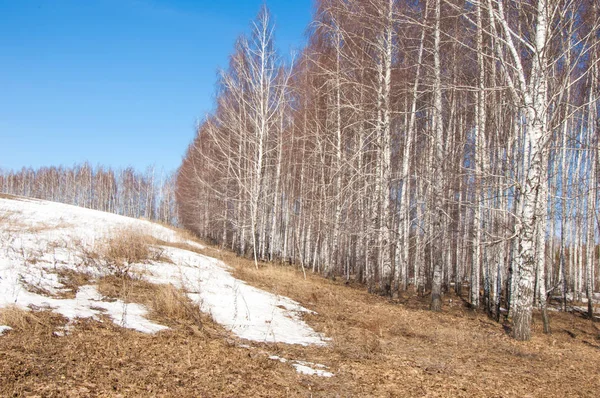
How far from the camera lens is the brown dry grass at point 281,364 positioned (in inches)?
153

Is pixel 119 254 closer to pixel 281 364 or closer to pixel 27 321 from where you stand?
pixel 27 321

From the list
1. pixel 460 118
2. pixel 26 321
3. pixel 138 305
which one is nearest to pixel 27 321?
pixel 26 321

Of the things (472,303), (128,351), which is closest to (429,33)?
(472,303)

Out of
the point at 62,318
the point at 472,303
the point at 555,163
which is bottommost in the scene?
the point at 472,303

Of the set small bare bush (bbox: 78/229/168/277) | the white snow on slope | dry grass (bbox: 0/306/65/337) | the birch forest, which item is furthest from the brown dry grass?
the birch forest

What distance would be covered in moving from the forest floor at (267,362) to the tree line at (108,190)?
6057 centimetres

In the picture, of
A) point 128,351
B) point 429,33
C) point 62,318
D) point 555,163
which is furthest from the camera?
point 555,163

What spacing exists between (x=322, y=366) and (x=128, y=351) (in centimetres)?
222

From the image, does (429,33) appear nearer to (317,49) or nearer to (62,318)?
(317,49)

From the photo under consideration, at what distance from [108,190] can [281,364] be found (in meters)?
73.3

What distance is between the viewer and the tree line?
225 feet

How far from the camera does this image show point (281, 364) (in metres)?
4.93

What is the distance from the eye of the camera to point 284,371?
469cm

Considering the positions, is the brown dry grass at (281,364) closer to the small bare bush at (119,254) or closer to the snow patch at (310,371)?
the snow patch at (310,371)
